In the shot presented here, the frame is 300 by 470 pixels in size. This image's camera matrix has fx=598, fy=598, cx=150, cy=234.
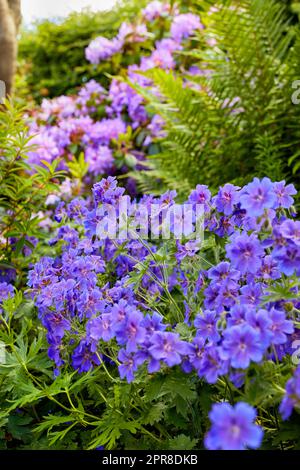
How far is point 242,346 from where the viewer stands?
41.4 inches

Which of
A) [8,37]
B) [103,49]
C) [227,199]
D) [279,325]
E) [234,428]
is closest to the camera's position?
[234,428]

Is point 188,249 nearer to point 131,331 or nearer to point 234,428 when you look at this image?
point 131,331

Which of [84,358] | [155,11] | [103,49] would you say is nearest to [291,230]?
[84,358]

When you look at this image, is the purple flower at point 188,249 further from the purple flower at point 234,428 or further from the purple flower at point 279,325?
the purple flower at point 234,428

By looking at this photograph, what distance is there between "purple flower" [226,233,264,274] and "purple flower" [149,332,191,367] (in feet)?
0.67

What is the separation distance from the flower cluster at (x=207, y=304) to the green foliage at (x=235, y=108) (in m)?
1.21

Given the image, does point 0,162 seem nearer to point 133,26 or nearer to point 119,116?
point 119,116

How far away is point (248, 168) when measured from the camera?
301 centimetres

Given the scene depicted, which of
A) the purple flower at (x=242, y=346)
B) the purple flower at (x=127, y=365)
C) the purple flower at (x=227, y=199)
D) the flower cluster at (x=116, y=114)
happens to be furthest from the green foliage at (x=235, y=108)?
the purple flower at (x=242, y=346)

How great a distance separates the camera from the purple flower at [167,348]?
117cm

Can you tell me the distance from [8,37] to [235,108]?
1.26 m

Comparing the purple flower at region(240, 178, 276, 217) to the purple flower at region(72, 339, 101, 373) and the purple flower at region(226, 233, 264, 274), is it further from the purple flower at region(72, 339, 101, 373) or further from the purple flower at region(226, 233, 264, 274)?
the purple flower at region(72, 339, 101, 373)

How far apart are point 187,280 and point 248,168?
1.50 m

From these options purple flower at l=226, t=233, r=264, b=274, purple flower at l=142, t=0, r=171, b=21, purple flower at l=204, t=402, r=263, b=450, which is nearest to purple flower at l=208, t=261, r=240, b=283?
purple flower at l=226, t=233, r=264, b=274
